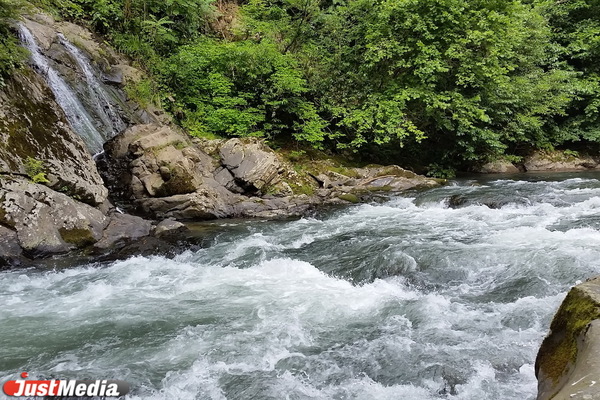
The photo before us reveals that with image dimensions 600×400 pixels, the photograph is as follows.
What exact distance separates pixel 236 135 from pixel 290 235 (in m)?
6.44

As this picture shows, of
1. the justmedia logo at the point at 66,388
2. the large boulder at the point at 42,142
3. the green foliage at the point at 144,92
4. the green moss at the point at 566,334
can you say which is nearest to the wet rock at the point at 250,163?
the green foliage at the point at 144,92

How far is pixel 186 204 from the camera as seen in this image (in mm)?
11102

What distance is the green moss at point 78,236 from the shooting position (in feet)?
27.5

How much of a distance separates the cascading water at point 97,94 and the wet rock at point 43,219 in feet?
15.5

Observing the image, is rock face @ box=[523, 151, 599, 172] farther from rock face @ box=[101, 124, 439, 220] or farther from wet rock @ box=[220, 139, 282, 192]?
wet rock @ box=[220, 139, 282, 192]

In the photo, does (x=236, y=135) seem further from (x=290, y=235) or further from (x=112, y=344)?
(x=112, y=344)

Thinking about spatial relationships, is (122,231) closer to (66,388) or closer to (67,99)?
(67,99)

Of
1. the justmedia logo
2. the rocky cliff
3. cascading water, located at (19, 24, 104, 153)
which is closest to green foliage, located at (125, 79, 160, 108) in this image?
the rocky cliff

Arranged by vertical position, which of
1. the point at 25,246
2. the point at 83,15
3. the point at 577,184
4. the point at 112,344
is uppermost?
the point at 83,15

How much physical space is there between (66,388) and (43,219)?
4.91 meters

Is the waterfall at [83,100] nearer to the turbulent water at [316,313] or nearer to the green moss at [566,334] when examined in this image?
the turbulent water at [316,313]

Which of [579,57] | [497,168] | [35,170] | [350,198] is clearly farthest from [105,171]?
[579,57]

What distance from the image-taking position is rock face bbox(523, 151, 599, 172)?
20531mm

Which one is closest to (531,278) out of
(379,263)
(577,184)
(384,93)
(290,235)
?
(379,263)
